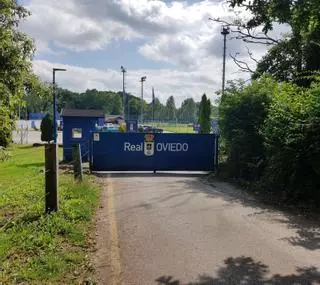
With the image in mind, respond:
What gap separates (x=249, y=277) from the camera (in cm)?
603

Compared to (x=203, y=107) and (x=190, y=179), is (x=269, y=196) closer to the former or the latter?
(x=190, y=179)

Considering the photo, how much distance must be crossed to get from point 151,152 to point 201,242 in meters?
11.2

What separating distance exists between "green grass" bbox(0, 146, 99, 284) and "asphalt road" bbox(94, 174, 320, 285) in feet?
1.05

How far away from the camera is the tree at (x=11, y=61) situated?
22.7 ft

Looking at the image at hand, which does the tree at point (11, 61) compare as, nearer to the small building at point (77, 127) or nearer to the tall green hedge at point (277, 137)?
the tall green hedge at point (277, 137)

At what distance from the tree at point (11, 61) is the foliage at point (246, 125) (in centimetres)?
856

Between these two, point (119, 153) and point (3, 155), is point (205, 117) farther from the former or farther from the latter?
point (3, 155)

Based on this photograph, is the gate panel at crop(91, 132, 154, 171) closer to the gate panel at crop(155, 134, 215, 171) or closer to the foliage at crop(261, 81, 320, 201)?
the gate panel at crop(155, 134, 215, 171)

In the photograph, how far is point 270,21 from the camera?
27.6 feet

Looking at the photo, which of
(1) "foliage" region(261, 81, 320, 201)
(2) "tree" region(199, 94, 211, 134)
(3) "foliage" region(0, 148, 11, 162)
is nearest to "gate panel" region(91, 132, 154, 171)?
(1) "foliage" region(261, 81, 320, 201)

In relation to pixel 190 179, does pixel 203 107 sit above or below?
above

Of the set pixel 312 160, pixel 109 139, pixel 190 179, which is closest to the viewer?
pixel 312 160

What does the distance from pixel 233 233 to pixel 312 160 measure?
365cm

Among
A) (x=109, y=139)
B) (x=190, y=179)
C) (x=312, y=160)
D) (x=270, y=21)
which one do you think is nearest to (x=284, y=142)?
(x=312, y=160)
